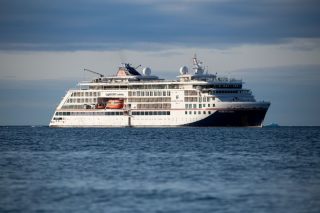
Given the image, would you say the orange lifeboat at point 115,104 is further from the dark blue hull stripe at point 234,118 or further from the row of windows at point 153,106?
the dark blue hull stripe at point 234,118

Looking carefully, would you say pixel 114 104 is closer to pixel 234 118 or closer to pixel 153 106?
pixel 153 106

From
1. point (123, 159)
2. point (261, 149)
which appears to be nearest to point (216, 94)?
point (261, 149)

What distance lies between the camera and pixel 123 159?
67.0 m

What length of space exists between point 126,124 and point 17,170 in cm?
9529

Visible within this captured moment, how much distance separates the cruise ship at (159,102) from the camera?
467 ft

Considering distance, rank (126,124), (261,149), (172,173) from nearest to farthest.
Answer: (172,173), (261,149), (126,124)

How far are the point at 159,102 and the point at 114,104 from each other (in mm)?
10925

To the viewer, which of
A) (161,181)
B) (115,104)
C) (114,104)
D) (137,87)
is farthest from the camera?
(114,104)

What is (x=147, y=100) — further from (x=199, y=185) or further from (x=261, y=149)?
(x=199, y=185)

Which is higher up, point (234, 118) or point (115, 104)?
point (115, 104)

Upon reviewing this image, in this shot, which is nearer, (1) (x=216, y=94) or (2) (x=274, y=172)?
(2) (x=274, y=172)

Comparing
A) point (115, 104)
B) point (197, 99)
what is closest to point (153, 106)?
point (115, 104)

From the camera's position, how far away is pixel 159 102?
14812 centimetres

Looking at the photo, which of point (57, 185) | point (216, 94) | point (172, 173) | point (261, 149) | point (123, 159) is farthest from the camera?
point (216, 94)
